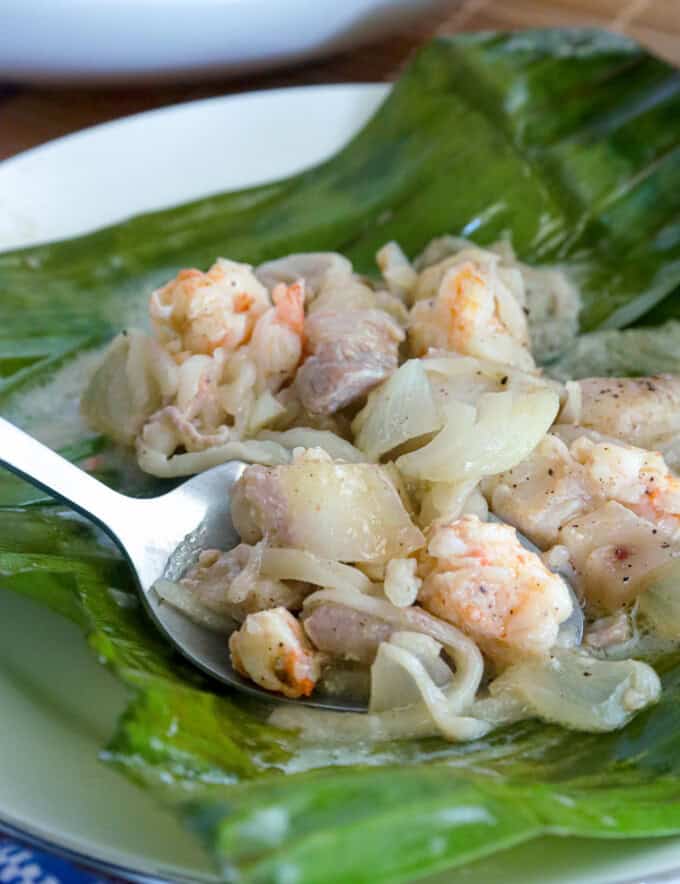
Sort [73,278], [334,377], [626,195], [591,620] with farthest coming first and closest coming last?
[626,195]
[73,278]
[334,377]
[591,620]

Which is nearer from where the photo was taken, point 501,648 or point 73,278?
point 501,648

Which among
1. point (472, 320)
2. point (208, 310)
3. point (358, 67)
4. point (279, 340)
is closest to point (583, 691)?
point (472, 320)

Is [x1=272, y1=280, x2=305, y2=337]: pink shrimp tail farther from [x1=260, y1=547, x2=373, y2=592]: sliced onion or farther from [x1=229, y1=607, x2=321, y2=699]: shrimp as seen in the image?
[x1=229, y1=607, x2=321, y2=699]: shrimp

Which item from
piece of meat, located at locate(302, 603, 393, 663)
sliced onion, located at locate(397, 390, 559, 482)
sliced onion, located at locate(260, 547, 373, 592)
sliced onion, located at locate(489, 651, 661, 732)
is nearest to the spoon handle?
sliced onion, located at locate(260, 547, 373, 592)

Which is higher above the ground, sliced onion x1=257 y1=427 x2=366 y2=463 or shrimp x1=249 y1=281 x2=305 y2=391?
shrimp x1=249 y1=281 x2=305 y2=391

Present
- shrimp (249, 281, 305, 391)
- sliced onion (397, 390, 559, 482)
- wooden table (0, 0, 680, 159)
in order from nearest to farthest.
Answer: sliced onion (397, 390, 559, 482) < shrimp (249, 281, 305, 391) < wooden table (0, 0, 680, 159)

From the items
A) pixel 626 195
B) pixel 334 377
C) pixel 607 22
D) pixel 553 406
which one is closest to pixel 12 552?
pixel 334 377

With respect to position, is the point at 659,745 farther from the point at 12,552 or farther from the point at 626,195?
the point at 626,195
